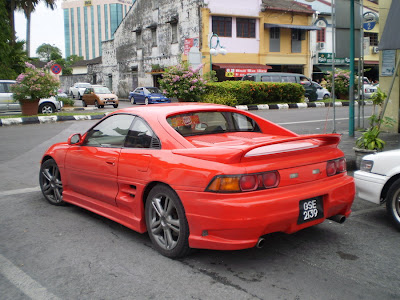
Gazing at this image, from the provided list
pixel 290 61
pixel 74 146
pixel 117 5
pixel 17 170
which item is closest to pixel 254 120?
pixel 74 146

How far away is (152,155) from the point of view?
3873 mm

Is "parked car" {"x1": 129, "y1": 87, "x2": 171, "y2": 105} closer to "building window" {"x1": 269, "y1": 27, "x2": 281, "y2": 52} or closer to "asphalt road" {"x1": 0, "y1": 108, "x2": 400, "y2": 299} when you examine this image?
"building window" {"x1": 269, "y1": 27, "x2": 281, "y2": 52}

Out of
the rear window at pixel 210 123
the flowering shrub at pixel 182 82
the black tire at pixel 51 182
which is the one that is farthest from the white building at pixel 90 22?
the rear window at pixel 210 123

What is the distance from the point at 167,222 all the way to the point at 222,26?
30780 millimetres

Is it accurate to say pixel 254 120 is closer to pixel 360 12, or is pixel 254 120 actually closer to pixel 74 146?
pixel 74 146

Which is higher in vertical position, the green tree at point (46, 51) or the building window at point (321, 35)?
the green tree at point (46, 51)

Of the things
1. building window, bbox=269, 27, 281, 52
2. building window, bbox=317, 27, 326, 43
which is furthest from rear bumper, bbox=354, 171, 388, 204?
building window, bbox=317, 27, 326, 43

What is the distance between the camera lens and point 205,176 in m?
3.35

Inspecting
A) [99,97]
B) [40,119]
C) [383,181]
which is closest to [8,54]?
[99,97]

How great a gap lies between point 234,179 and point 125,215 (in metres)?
1.38

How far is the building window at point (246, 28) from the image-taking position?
109 ft

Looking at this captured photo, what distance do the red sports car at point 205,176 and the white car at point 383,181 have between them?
0.72m

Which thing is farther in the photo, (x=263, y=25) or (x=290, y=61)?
(x=290, y=61)

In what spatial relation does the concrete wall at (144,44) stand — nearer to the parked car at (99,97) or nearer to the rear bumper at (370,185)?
the parked car at (99,97)
